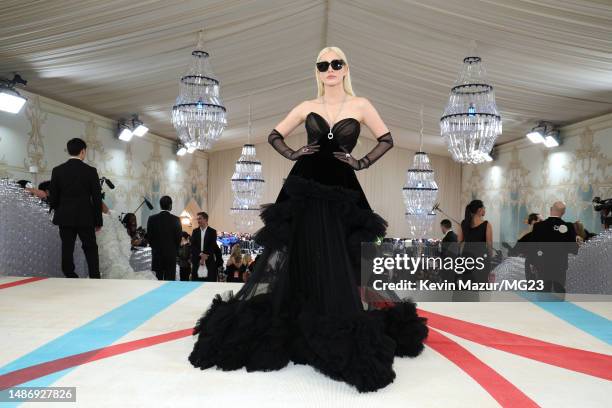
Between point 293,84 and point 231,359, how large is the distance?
8662 mm

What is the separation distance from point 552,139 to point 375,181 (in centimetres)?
686

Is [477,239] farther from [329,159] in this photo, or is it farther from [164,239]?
[164,239]

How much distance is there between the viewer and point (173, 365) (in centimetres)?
190

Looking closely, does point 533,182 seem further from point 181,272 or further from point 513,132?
point 181,272

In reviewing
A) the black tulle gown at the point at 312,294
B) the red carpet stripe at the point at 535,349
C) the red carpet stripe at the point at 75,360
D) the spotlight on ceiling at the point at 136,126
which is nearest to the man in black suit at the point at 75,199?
the red carpet stripe at the point at 75,360

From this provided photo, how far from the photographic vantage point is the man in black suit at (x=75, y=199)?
401cm

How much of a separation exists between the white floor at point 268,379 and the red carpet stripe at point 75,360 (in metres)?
0.05

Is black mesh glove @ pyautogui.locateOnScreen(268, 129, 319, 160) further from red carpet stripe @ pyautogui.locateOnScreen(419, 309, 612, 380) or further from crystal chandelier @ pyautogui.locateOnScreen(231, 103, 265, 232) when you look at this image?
crystal chandelier @ pyautogui.locateOnScreen(231, 103, 265, 232)

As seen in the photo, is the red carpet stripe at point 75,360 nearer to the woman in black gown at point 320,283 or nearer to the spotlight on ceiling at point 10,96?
the woman in black gown at point 320,283

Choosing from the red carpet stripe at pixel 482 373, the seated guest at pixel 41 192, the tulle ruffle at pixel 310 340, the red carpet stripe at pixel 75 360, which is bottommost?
the red carpet stripe at pixel 75 360

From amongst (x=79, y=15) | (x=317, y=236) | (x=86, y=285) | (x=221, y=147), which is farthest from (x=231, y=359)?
(x=221, y=147)

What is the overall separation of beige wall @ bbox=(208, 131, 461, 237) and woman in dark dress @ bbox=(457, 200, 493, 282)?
10.7 metres

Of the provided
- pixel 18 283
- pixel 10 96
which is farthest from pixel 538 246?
pixel 10 96

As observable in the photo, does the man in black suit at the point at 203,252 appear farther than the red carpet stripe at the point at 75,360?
Yes
